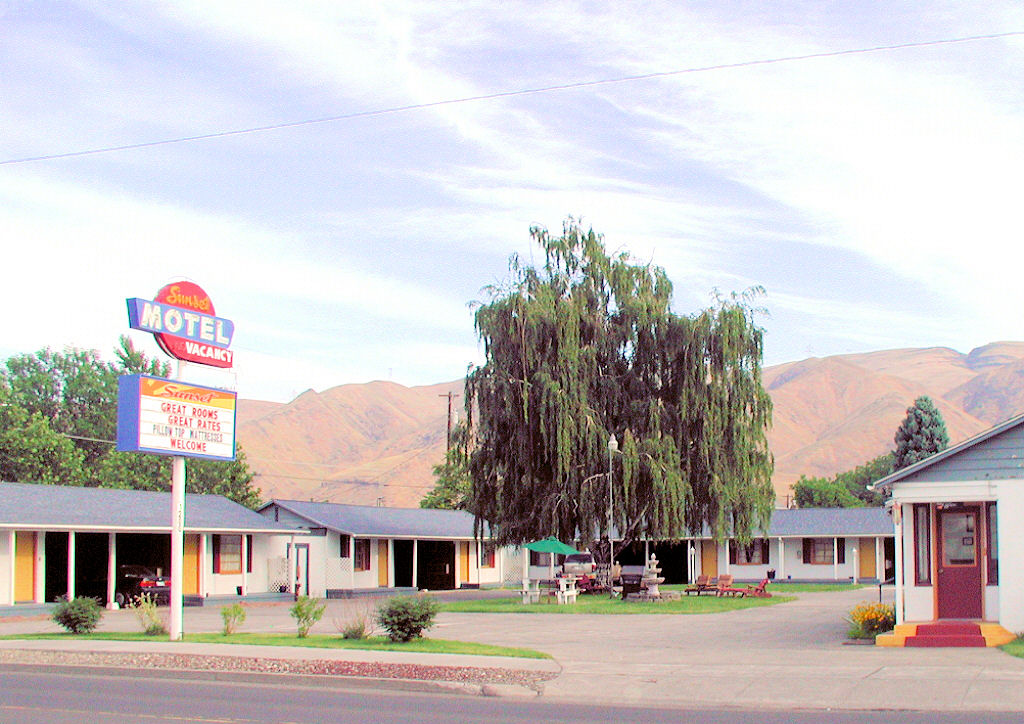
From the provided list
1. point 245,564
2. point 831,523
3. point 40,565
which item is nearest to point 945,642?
point 40,565

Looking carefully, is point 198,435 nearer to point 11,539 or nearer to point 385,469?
point 11,539

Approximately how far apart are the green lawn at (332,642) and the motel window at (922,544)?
7.97 metres

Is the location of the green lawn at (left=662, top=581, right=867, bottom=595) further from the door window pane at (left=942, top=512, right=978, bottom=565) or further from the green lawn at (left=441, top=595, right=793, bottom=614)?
the door window pane at (left=942, top=512, right=978, bottom=565)

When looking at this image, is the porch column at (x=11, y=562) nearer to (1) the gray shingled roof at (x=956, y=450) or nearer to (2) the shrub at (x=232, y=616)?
(2) the shrub at (x=232, y=616)

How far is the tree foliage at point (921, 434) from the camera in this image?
65.4m

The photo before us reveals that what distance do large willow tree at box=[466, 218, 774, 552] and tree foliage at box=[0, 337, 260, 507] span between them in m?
24.2

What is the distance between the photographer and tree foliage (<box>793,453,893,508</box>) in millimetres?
93312

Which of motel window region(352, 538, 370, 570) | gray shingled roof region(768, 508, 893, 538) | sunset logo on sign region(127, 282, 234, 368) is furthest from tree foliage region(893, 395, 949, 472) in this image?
sunset logo on sign region(127, 282, 234, 368)

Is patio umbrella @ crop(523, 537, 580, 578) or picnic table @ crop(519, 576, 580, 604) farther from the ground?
patio umbrella @ crop(523, 537, 580, 578)

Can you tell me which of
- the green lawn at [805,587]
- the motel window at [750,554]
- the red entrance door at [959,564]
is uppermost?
the red entrance door at [959,564]

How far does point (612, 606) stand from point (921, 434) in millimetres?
35670

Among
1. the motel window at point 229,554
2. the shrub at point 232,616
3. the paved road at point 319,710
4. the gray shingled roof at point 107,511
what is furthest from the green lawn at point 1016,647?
the motel window at point 229,554

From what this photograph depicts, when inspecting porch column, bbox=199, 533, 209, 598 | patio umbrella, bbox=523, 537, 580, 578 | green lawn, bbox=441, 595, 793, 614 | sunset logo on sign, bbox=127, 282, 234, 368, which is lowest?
green lawn, bbox=441, 595, 793, 614

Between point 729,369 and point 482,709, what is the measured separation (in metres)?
30.3
